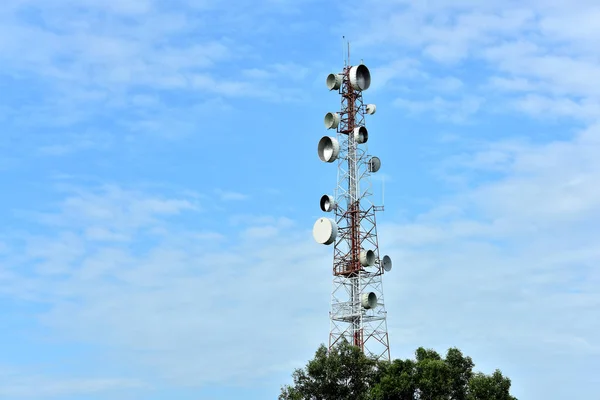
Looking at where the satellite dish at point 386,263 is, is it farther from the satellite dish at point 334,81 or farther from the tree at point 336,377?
the satellite dish at point 334,81

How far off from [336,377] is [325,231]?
38.9ft

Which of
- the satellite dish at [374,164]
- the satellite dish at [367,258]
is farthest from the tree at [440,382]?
the satellite dish at [374,164]

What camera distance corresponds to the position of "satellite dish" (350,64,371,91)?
212 feet

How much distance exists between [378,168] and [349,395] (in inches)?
725

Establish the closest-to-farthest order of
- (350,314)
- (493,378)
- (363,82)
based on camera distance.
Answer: (493,378) → (350,314) → (363,82)

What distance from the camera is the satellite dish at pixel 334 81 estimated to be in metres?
65.4

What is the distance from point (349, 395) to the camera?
181 feet

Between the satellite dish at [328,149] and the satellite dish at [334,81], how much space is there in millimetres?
4485

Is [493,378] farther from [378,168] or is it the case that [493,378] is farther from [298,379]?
[378,168]

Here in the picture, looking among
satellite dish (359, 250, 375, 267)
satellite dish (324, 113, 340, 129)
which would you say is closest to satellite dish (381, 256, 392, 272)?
satellite dish (359, 250, 375, 267)

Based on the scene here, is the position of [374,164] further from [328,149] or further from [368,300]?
[368,300]

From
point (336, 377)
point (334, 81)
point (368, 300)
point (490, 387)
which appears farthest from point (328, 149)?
point (490, 387)

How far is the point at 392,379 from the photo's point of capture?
53219 millimetres

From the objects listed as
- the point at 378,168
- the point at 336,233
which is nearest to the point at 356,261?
the point at 336,233
